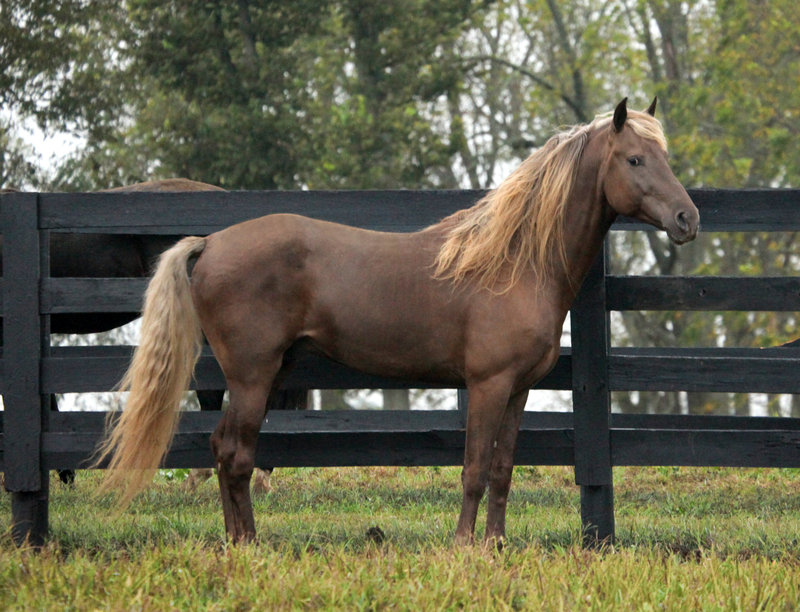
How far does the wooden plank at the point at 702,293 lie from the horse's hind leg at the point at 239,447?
1.80 m

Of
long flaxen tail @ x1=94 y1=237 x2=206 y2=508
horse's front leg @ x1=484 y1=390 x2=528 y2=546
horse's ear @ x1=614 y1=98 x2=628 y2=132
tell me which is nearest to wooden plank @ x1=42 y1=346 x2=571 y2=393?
horse's front leg @ x1=484 y1=390 x2=528 y2=546

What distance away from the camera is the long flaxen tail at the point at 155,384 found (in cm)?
465

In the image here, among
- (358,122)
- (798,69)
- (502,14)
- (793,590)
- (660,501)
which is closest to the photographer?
(793,590)

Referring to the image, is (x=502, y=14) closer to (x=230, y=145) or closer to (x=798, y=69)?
(x=798, y=69)

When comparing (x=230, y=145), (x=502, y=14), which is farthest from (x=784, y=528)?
(x=502, y=14)

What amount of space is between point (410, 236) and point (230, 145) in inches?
472

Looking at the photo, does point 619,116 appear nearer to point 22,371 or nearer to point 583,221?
point 583,221

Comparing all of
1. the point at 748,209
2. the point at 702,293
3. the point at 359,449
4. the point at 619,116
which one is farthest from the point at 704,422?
the point at 619,116

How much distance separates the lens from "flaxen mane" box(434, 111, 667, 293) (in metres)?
4.70

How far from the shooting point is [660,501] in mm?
6879

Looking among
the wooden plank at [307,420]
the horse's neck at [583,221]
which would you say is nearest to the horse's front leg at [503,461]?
the wooden plank at [307,420]

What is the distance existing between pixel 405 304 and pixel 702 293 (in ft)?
4.94

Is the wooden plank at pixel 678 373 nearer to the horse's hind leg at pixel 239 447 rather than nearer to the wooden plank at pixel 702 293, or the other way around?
the wooden plank at pixel 702 293

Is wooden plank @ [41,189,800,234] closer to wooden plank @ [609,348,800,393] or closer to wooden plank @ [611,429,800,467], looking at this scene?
wooden plank @ [609,348,800,393]
